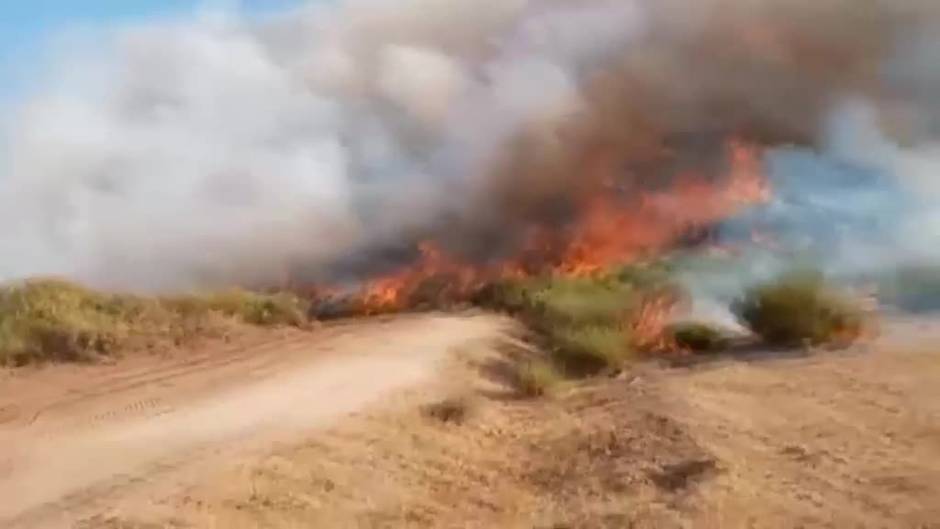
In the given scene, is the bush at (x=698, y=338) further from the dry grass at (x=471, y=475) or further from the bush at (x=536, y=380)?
the dry grass at (x=471, y=475)

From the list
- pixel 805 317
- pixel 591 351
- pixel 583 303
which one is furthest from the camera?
pixel 583 303

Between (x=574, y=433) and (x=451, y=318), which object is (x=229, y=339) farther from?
(x=574, y=433)

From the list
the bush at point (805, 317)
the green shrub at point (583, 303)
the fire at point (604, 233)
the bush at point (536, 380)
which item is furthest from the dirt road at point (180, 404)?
the bush at point (805, 317)

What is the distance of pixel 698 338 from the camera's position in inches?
663

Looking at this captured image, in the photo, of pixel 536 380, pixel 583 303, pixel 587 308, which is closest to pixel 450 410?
pixel 536 380

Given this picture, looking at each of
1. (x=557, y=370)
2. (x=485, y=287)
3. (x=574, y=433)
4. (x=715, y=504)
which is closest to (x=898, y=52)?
(x=485, y=287)

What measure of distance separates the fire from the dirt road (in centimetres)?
190

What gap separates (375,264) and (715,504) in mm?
10831

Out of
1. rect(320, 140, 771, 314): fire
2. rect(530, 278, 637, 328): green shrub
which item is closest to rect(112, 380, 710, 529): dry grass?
rect(530, 278, 637, 328): green shrub

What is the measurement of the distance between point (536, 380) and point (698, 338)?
3.19 meters

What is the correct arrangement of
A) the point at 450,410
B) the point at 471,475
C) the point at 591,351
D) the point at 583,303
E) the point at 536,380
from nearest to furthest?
the point at 471,475 < the point at 450,410 < the point at 536,380 < the point at 591,351 < the point at 583,303

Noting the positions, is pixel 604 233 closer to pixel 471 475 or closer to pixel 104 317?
pixel 104 317

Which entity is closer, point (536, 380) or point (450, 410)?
point (450, 410)

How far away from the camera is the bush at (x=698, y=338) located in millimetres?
16609
